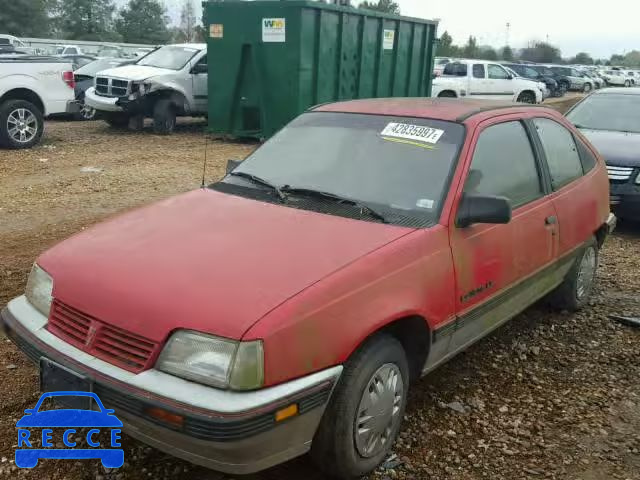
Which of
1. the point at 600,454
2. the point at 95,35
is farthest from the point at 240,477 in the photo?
the point at 95,35

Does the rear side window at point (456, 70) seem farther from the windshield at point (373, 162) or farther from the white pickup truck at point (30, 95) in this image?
the windshield at point (373, 162)

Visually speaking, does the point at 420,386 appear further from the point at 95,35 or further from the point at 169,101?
the point at 95,35

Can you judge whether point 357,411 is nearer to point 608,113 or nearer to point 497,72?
point 608,113

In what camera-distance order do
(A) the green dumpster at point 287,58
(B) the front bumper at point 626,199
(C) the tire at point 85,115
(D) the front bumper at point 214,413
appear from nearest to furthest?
(D) the front bumper at point 214,413, (B) the front bumper at point 626,199, (A) the green dumpster at point 287,58, (C) the tire at point 85,115

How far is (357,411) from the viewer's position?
267 centimetres

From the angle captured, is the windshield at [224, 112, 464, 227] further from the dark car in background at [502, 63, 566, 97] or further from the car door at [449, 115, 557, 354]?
the dark car in background at [502, 63, 566, 97]

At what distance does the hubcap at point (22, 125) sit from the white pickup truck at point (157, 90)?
7.34 ft

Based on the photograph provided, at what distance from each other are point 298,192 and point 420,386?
135 centimetres

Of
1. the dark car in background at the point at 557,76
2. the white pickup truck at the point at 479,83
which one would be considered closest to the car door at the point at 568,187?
the white pickup truck at the point at 479,83

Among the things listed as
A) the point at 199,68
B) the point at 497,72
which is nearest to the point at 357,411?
the point at 199,68

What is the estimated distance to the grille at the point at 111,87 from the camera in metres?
12.8

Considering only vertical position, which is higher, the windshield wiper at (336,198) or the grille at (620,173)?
the windshield wiper at (336,198)

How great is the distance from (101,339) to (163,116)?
1133 cm

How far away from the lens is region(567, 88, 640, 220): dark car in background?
7043mm
